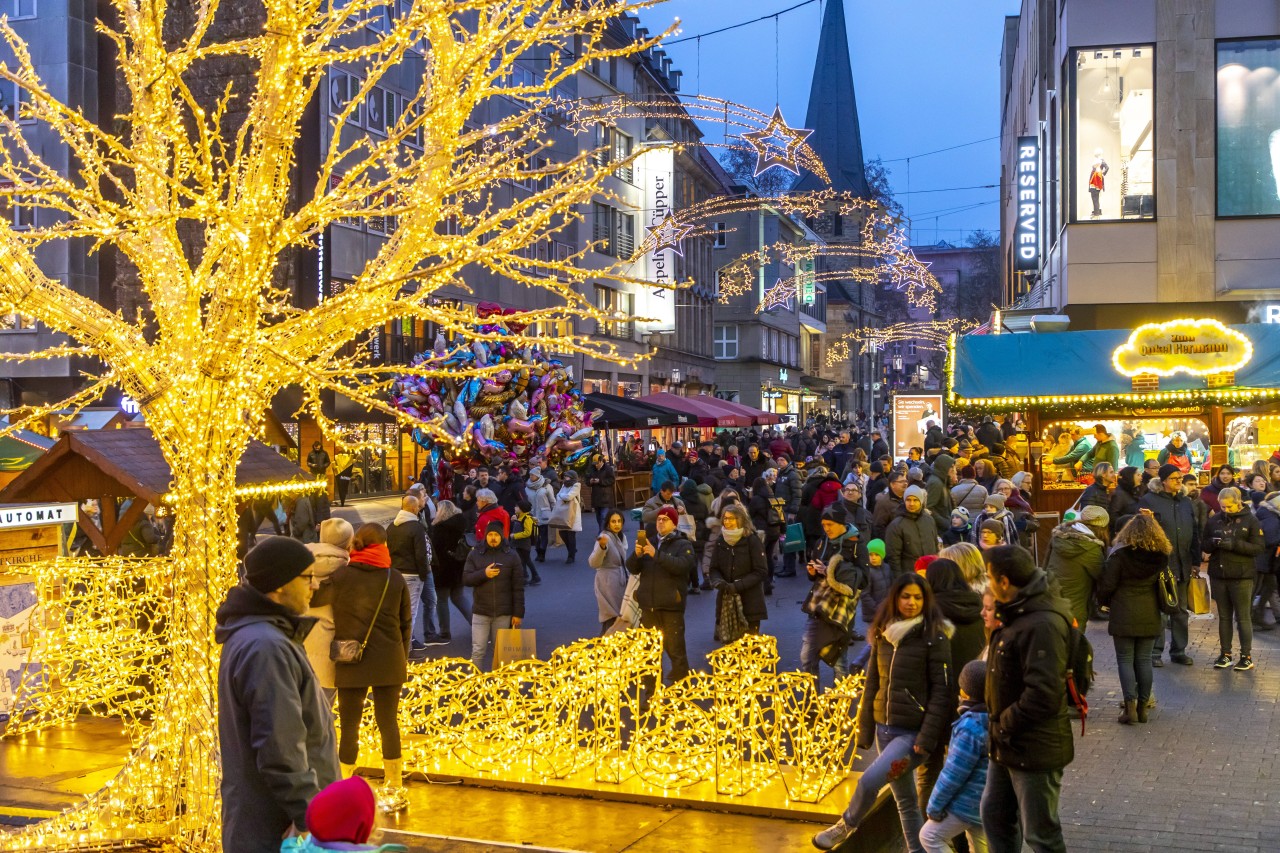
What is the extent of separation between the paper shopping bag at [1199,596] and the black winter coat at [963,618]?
236 inches

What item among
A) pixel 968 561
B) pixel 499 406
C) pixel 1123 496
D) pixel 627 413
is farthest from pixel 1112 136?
pixel 968 561

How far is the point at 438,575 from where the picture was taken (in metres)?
13.4

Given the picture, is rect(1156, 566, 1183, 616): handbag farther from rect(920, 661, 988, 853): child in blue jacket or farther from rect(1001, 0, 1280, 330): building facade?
Answer: rect(1001, 0, 1280, 330): building facade

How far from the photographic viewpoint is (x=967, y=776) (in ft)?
18.4

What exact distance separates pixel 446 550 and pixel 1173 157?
16.7 m

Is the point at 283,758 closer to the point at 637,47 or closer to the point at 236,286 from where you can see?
the point at 236,286

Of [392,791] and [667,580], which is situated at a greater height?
[667,580]

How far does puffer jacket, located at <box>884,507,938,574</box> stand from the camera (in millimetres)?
11391

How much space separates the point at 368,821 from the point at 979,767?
3.35m

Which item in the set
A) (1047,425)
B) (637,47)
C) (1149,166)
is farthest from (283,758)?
(1149,166)

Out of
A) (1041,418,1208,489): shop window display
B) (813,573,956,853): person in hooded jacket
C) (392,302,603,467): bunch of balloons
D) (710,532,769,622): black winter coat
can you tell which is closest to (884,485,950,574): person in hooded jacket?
(710,532,769,622): black winter coat

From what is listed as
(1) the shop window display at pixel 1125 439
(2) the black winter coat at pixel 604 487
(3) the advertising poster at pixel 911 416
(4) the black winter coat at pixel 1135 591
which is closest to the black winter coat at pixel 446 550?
(4) the black winter coat at pixel 1135 591

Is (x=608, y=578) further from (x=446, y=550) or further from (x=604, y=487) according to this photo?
(x=604, y=487)

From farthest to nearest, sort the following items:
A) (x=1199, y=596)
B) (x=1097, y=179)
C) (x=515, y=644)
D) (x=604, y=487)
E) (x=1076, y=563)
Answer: (x=1097, y=179) < (x=604, y=487) < (x=1199, y=596) < (x=1076, y=563) < (x=515, y=644)
